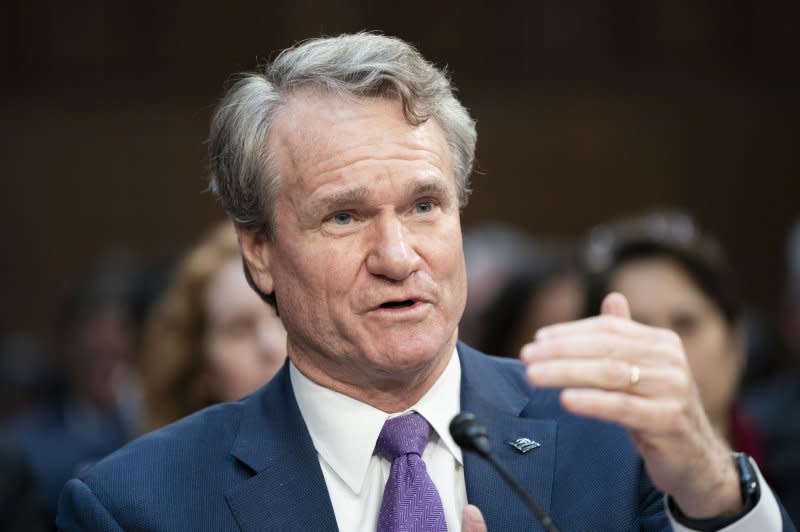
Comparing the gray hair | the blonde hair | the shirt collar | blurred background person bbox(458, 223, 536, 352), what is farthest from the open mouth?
blurred background person bbox(458, 223, 536, 352)

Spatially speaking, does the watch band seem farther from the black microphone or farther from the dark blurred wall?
the dark blurred wall

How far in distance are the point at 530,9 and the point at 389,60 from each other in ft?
24.2

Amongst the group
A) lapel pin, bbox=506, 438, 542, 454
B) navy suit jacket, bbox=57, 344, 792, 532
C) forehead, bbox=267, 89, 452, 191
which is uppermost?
forehead, bbox=267, 89, 452, 191

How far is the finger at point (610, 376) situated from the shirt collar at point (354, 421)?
0.64 m

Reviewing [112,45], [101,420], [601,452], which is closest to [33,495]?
[601,452]

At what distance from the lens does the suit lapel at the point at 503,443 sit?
2771 mm

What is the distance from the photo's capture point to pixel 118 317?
771cm

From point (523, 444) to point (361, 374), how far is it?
37 centimetres

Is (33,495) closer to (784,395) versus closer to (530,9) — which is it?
(784,395)

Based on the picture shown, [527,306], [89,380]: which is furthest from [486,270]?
[89,380]

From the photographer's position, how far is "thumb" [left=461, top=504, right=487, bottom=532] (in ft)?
8.37

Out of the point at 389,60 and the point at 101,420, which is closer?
the point at 389,60

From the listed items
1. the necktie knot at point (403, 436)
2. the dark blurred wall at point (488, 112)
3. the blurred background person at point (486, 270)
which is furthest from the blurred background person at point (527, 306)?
the dark blurred wall at point (488, 112)

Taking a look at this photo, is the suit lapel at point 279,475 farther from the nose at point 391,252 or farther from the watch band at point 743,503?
the watch band at point 743,503
